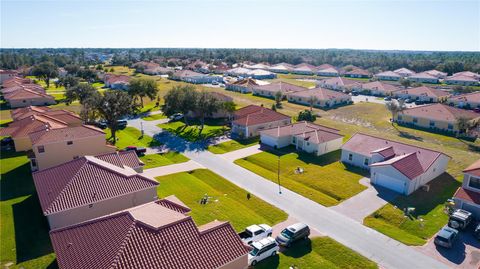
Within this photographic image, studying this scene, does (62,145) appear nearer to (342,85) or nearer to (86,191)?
(86,191)

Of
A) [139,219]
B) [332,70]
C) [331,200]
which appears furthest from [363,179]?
[332,70]

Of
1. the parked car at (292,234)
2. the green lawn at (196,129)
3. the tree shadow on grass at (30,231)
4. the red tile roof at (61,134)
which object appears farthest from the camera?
the green lawn at (196,129)

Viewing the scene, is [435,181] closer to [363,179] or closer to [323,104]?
[363,179]

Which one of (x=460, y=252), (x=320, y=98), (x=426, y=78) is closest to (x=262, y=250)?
(x=460, y=252)

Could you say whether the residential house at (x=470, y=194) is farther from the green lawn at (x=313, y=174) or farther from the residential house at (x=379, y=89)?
the residential house at (x=379, y=89)

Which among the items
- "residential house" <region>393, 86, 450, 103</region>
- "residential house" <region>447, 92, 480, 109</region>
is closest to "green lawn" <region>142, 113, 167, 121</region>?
"residential house" <region>393, 86, 450, 103</region>

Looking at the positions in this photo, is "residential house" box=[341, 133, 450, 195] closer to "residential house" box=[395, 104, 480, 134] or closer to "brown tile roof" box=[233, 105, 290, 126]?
"brown tile roof" box=[233, 105, 290, 126]

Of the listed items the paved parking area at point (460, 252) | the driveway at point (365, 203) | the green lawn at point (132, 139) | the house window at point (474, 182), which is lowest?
the paved parking area at point (460, 252)

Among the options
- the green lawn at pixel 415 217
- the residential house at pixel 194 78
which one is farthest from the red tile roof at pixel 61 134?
the residential house at pixel 194 78
